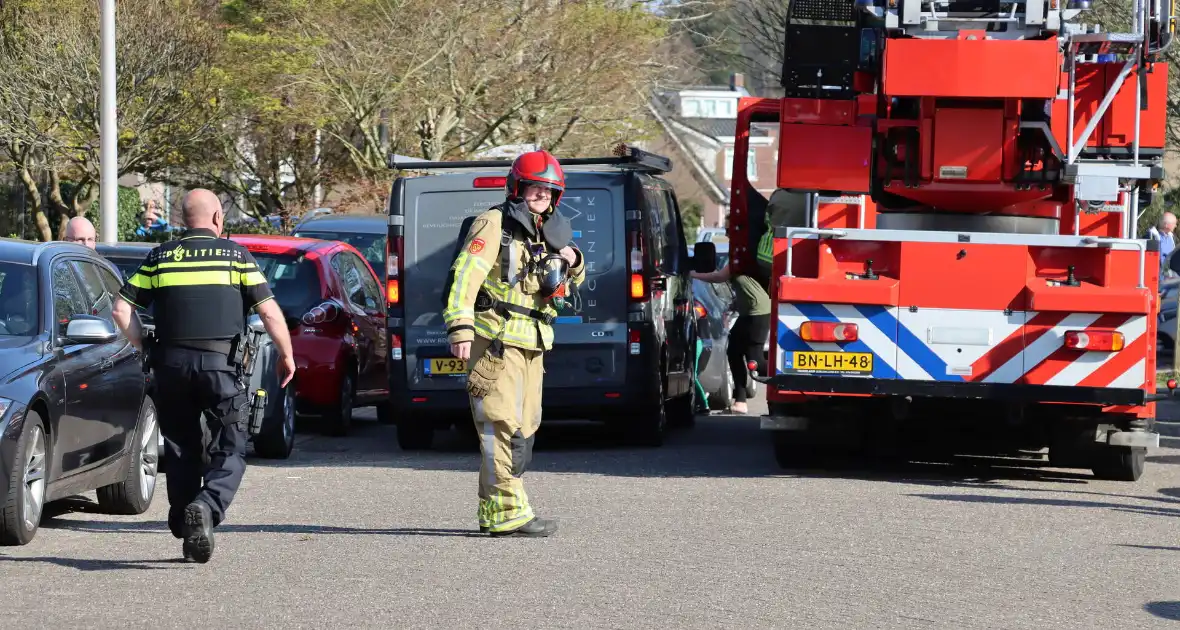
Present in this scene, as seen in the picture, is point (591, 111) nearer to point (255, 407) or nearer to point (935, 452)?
point (935, 452)

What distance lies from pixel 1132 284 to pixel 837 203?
1.96m

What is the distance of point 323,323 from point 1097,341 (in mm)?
6100

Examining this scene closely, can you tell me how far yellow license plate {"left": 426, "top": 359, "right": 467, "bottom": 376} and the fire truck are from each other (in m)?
2.53

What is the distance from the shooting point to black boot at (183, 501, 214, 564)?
800 centimetres

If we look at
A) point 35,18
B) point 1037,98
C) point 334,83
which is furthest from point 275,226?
point 1037,98

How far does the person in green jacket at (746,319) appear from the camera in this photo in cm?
1547

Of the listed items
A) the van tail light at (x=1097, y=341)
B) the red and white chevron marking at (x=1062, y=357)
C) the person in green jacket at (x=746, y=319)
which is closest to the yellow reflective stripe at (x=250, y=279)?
the red and white chevron marking at (x=1062, y=357)

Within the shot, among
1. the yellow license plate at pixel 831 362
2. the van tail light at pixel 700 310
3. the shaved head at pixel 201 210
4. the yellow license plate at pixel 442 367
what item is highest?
the shaved head at pixel 201 210

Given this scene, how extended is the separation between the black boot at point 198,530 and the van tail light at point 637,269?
19.0 ft

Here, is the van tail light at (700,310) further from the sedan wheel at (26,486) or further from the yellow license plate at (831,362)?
the sedan wheel at (26,486)

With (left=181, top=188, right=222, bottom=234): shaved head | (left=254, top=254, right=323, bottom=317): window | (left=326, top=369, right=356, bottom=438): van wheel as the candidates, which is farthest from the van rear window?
(left=181, top=188, right=222, bottom=234): shaved head

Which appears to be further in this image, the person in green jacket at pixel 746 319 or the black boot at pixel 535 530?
the person in green jacket at pixel 746 319

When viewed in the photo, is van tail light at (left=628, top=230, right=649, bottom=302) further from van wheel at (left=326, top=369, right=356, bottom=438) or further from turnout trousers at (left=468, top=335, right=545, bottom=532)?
turnout trousers at (left=468, top=335, right=545, bottom=532)

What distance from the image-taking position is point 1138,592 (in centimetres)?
784
